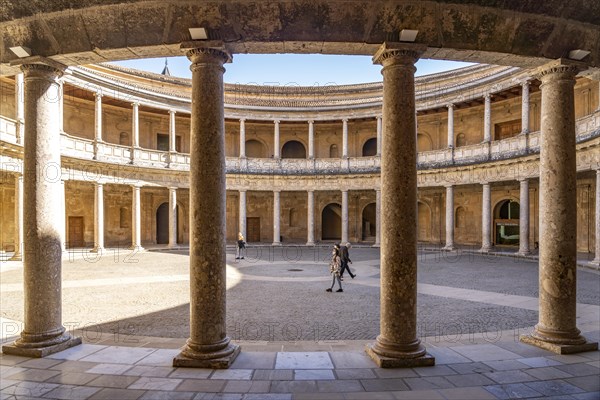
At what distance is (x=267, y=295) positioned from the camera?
11242mm

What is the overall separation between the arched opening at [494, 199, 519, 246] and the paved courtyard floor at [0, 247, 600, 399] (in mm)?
12068

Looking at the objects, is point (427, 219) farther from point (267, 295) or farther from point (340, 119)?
point (267, 295)

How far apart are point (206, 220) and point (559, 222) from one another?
5.58 m

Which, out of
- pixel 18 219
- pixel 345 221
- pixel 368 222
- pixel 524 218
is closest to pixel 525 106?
pixel 524 218

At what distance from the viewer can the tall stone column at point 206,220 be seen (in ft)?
17.9

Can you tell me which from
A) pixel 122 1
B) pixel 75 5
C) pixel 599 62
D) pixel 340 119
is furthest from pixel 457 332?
pixel 340 119

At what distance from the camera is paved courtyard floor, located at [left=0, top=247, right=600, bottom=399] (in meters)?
4.75

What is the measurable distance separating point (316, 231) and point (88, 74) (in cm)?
2009

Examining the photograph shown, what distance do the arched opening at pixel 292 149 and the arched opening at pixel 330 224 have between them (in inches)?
212

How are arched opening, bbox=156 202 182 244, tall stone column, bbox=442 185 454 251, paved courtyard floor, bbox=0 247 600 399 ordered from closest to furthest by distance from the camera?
paved courtyard floor, bbox=0 247 600 399, tall stone column, bbox=442 185 454 251, arched opening, bbox=156 202 182 244

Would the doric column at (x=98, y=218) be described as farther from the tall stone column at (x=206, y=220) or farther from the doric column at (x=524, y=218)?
the doric column at (x=524, y=218)

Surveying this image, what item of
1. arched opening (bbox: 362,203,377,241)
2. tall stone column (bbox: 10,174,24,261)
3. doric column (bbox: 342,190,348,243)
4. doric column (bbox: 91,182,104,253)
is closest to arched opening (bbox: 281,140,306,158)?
doric column (bbox: 342,190,348,243)

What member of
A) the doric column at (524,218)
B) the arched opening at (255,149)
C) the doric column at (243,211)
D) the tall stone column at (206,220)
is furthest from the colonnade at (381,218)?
the arched opening at (255,149)

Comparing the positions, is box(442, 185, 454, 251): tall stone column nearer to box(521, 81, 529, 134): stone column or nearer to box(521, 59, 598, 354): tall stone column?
box(521, 81, 529, 134): stone column
